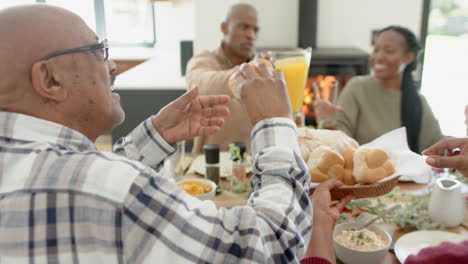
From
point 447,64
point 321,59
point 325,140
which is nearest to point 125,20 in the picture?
point 321,59

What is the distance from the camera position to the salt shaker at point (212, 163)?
1464mm

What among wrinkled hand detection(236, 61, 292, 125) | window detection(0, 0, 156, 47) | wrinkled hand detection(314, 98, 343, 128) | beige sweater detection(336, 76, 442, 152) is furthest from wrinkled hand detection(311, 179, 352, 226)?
window detection(0, 0, 156, 47)

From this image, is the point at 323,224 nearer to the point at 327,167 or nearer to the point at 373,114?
the point at 327,167

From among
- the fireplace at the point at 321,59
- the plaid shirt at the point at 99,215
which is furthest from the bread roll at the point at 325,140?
the fireplace at the point at 321,59

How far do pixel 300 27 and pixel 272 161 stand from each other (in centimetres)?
302

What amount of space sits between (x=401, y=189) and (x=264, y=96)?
889 millimetres

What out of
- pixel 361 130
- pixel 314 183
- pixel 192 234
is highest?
pixel 192 234

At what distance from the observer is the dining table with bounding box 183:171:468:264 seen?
102 centimetres

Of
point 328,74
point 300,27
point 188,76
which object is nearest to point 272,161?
point 188,76

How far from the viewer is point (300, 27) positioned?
3482mm

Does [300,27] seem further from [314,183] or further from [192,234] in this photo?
[192,234]

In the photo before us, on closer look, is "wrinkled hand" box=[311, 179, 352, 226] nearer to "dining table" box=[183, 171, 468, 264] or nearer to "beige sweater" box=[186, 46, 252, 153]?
"dining table" box=[183, 171, 468, 264]

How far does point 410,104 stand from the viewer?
7.05ft

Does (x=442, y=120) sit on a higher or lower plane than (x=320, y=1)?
lower
